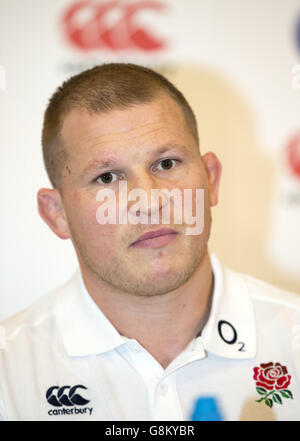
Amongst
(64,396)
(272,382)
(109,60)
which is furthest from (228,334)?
(109,60)

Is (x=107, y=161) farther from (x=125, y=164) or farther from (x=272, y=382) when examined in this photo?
(x=272, y=382)

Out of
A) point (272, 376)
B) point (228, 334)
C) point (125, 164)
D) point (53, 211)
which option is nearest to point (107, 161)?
point (125, 164)

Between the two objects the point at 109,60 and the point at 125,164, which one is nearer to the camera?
the point at 125,164

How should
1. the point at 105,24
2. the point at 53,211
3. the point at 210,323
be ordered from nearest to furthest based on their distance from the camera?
1. the point at 210,323
2. the point at 53,211
3. the point at 105,24

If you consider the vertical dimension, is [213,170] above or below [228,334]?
above

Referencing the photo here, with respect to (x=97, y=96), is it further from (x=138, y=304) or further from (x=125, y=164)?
(x=138, y=304)

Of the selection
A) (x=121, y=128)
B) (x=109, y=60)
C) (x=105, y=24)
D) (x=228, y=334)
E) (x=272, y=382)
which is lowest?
(x=272, y=382)

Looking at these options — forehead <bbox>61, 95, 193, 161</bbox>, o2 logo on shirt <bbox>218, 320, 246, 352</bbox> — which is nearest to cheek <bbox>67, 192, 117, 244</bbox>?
forehead <bbox>61, 95, 193, 161</bbox>

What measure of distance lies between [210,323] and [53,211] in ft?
1.73

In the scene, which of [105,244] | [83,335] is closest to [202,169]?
[105,244]

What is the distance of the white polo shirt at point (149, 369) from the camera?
1.20m

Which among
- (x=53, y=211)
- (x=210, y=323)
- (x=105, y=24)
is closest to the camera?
(x=210, y=323)

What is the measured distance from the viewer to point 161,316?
4.25 feet

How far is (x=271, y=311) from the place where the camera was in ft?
4.39
